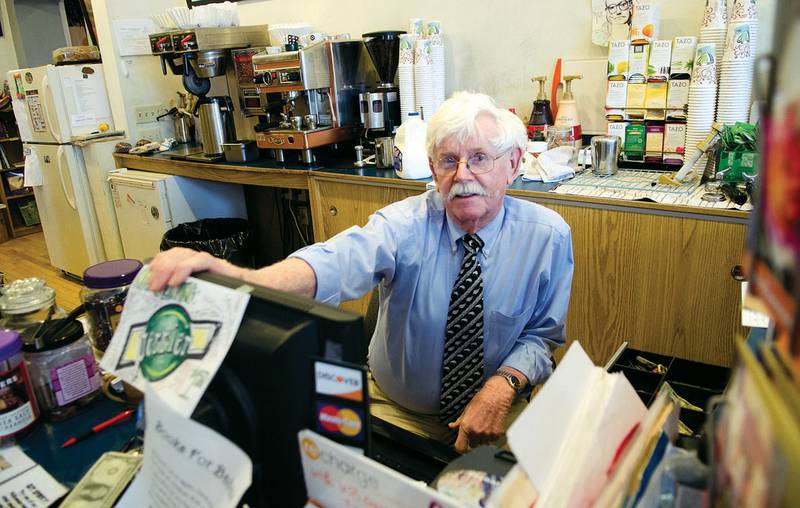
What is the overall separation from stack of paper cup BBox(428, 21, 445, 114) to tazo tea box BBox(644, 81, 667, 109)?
2.97ft

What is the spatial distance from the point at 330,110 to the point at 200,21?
2.99 feet

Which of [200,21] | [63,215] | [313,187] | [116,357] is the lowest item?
[63,215]

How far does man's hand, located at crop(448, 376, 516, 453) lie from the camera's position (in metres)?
1.27

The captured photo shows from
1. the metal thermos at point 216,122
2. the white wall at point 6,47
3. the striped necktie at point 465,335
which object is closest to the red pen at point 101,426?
the striped necktie at point 465,335

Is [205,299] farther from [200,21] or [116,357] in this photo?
[200,21]

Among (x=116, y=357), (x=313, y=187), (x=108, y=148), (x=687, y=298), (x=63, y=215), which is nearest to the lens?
(x=116, y=357)

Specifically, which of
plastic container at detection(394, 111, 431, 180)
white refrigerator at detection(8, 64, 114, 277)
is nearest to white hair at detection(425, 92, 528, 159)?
plastic container at detection(394, 111, 431, 180)

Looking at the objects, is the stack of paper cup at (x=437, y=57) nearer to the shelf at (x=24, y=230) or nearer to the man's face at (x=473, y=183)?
the man's face at (x=473, y=183)

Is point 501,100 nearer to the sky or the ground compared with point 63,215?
nearer to the sky

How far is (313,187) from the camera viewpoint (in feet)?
9.03

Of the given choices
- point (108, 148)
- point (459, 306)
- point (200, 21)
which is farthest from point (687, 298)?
point (108, 148)

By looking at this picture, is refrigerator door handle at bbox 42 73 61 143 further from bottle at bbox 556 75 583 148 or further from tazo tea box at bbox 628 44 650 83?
tazo tea box at bbox 628 44 650 83

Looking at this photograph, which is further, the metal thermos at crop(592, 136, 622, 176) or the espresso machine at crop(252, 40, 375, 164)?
the espresso machine at crop(252, 40, 375, 164)

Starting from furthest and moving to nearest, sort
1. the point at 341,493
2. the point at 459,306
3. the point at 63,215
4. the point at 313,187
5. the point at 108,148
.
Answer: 1. the point at 63,215
2. the point at 108,148
3. the point at 313,187
4. the point at 459,306
5. the point at 341,493
